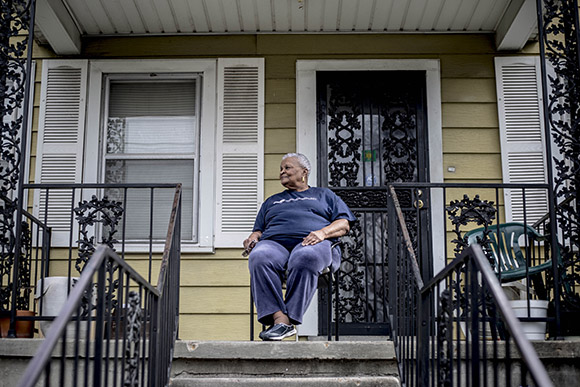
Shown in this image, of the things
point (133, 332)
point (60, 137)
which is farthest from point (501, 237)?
point (60, 137)

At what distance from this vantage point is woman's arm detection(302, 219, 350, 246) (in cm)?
434

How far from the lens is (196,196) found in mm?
5867

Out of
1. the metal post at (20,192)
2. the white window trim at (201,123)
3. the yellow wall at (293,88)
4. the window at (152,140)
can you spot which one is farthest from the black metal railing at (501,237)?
the metal post at (20,192)

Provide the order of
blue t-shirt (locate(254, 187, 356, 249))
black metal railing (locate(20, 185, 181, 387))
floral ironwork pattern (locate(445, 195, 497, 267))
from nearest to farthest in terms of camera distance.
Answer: black metal railing (locate(20, 185, 181, 387)) < floral ironwork pattern (locate(445, 195, 497, 267)) < blue t-shirt (locate(254, 187, 356, 249))

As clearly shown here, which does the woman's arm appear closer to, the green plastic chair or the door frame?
the green plastic chair

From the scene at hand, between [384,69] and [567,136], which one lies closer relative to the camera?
[567,136]

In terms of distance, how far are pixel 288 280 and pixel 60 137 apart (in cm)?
260

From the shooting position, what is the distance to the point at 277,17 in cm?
584

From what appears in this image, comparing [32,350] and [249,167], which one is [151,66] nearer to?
[249,167]

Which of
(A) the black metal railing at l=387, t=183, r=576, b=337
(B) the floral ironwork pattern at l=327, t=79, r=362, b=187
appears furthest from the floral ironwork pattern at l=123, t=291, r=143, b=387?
(B) the floral ironwork pattern at l=327, t=79, r=362, b=187

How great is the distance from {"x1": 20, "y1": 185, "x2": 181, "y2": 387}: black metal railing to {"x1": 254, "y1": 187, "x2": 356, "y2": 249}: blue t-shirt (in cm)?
59

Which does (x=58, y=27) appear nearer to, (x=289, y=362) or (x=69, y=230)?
(x=69, y=230)

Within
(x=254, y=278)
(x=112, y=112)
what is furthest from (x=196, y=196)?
(x=254, y=278)

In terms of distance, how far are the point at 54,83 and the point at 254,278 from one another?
273cm
